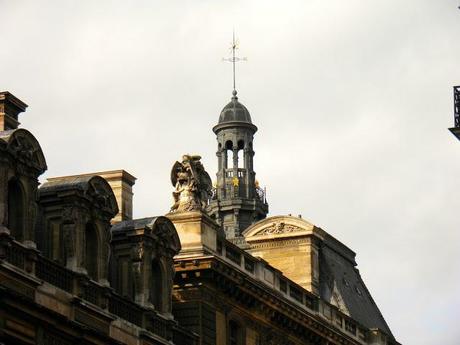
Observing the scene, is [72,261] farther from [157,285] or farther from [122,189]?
[122,189]

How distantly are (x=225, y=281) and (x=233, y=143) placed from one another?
57407mm

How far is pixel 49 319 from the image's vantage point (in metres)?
61.4

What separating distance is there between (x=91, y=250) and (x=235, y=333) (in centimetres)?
1400

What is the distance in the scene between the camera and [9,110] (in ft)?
222

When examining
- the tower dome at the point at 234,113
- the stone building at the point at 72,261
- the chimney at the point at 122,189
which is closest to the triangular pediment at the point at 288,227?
the chimney at the point at 122,189

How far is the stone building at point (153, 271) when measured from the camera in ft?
202

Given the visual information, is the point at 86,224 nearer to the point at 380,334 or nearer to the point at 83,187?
the point at 83,187

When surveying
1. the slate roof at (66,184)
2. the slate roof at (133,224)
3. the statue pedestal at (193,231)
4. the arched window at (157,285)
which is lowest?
the arched window at (157,285)

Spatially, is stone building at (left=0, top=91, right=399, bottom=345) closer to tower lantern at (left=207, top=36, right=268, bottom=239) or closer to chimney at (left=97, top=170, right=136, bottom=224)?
chimney at (left=97, top=170, right=136, bottom=224)

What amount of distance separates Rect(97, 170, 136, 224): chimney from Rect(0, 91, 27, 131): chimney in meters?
8.29

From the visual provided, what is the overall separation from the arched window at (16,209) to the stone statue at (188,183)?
1552cm

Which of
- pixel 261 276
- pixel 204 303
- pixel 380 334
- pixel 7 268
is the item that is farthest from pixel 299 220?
pixel 7 268

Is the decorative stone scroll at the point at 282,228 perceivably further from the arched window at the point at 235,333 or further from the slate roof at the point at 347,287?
the arched window at the point at 235,333

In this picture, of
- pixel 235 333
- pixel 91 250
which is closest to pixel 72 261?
pixel 91 250
